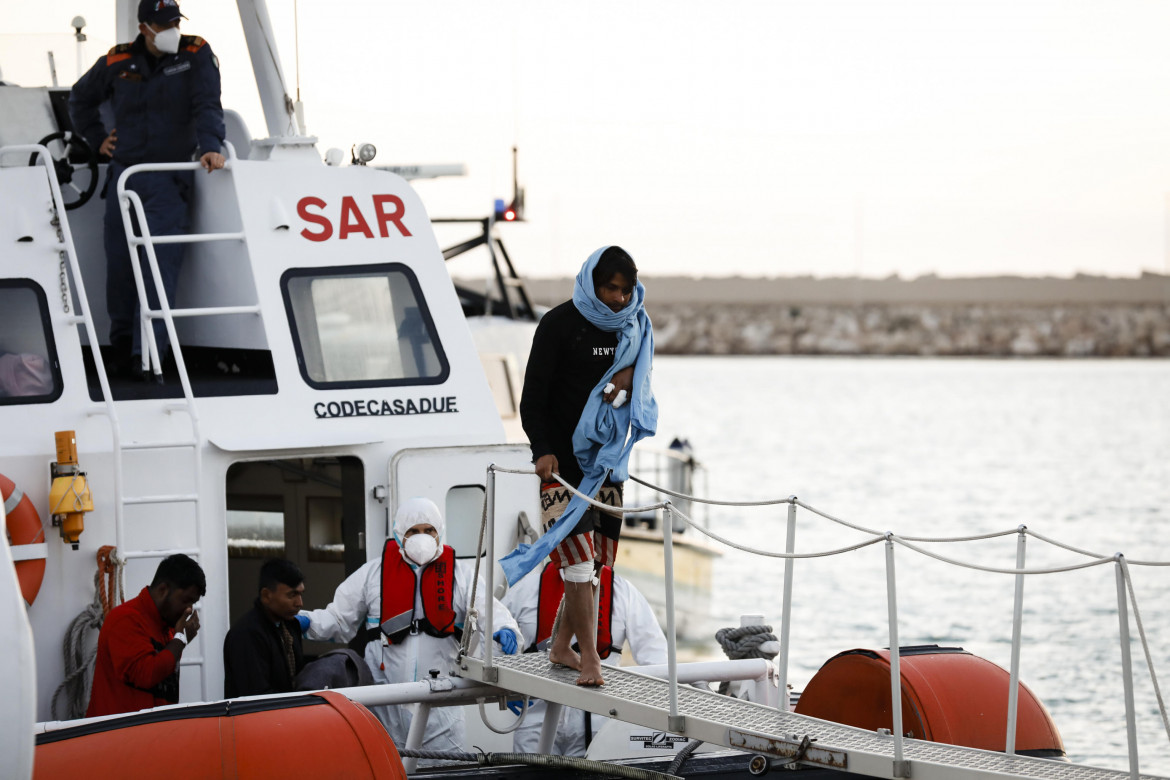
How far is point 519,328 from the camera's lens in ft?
66.4

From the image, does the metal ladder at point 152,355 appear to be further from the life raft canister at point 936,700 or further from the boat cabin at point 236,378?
the life raft canister at point 936,700

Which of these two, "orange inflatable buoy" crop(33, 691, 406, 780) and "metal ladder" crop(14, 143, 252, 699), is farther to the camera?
"metal ladder" crop(14, 143, 252, 699)

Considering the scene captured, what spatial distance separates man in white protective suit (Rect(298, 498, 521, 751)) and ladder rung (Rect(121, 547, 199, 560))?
0.64 m

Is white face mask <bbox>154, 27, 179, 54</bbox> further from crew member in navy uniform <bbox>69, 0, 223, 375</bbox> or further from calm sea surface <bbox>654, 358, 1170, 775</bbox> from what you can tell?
calm sea surface <bbox>654, 358, 1170, 775</bbox>

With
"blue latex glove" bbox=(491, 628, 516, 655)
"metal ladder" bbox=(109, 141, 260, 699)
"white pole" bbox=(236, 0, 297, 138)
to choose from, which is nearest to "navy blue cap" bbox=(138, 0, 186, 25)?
"metal ladder" bbox=(109, 141, 260, 699)

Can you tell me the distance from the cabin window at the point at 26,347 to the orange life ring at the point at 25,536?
23.4 inches

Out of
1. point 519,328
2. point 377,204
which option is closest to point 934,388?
point 519,328

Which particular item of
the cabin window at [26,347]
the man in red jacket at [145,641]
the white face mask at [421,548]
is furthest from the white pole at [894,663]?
the cabin window at [26,347]

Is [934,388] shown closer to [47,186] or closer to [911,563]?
[911,563]

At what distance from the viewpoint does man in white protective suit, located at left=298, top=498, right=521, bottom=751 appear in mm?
5984

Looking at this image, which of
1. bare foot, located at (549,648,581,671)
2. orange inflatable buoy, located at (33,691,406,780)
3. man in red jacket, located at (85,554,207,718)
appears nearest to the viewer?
orange inflatable buoy, located at (33,691,406,780)

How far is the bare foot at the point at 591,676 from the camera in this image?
501cm

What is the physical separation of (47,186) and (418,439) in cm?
221

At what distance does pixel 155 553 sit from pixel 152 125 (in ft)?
7.64
